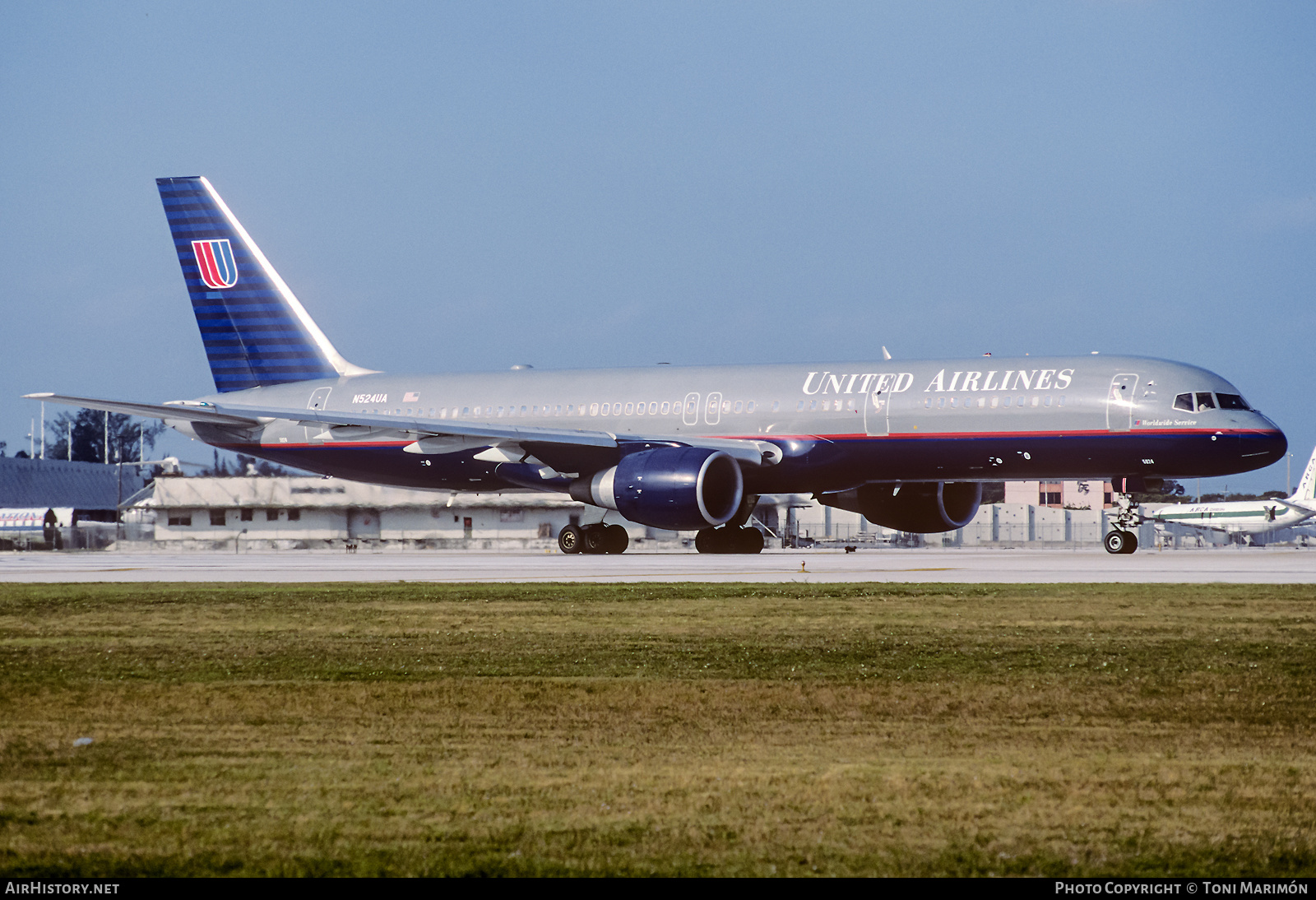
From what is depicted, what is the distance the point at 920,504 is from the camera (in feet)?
116

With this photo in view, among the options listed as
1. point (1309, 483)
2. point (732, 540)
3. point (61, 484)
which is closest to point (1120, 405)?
point (732, 540)

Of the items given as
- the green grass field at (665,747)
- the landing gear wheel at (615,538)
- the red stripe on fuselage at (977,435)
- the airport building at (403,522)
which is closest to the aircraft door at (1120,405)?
the red stripe on fuselage at (977,435)

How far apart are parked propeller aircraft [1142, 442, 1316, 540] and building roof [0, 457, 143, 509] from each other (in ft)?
215

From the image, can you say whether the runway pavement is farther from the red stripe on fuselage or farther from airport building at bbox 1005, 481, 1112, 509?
airport building at bbox 1005, 481, 1112, 509

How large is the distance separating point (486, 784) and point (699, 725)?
206 cm

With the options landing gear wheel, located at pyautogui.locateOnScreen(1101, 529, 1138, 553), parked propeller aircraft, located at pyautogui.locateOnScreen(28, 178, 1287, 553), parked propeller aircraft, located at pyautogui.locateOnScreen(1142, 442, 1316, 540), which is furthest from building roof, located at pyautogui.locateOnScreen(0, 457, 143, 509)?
landing gear wheel, located at pyautogui.locateOnScreen(1101, 529, 1138, 553)

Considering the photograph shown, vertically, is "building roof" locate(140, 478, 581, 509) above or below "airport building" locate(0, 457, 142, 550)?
above

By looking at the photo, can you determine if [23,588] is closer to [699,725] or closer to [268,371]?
[699,725]

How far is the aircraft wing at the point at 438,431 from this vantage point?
108 ft

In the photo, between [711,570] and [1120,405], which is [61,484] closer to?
[711,570]

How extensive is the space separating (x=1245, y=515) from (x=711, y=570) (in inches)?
1965

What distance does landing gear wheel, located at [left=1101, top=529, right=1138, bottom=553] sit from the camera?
113ft

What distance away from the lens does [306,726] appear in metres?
8.66

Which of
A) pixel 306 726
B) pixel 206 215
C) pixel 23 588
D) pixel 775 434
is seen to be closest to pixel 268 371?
pixel 206 215
